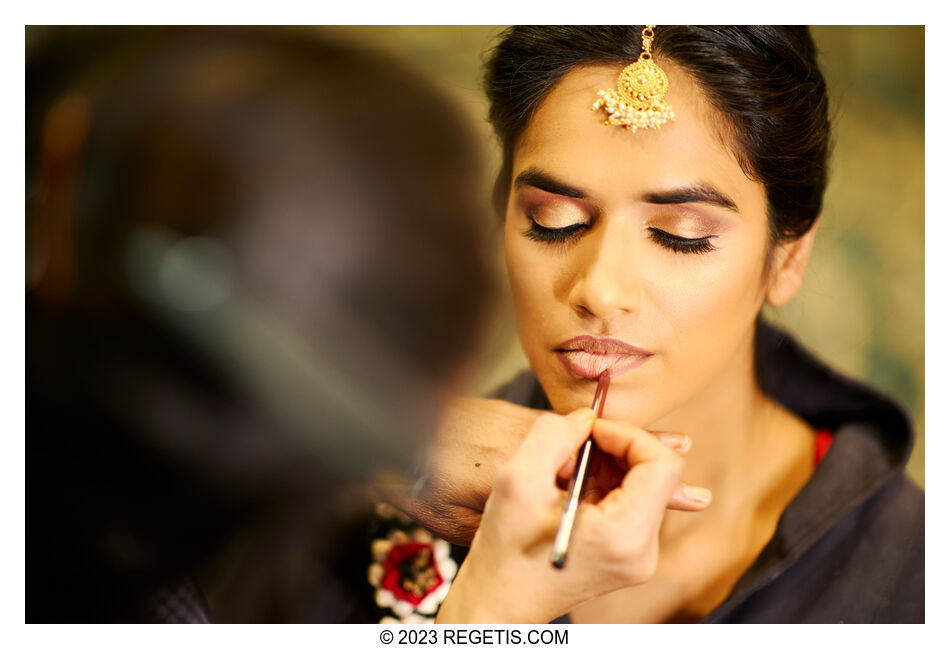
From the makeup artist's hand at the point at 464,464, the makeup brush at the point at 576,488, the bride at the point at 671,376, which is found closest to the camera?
the makeup brush at the point at 576,488

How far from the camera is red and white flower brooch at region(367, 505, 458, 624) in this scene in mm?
1053

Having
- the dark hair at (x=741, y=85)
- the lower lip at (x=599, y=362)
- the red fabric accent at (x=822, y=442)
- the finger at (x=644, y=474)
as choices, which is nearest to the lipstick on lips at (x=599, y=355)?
the lower lip at (x=599, y=362)

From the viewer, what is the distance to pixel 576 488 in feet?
2.80

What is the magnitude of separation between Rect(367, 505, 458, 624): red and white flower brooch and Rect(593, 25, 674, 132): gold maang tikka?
61 centimetres

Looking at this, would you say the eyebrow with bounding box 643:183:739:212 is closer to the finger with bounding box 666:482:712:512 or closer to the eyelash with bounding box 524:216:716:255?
the eyelash with bounding box 524:216:716:255

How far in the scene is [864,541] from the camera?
41.4 inches

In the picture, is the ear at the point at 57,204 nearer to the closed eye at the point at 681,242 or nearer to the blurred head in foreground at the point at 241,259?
the blurred head in foreground at the point at 241,259

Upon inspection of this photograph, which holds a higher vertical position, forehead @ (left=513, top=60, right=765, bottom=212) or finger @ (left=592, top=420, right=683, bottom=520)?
forehead @ (left=513, top=60, right=765, bottom=212)

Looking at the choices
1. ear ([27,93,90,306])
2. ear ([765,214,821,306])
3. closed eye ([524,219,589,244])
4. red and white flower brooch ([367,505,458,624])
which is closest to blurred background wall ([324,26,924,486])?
ear ([765,214,821,306])

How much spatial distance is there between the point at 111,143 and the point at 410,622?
80cm

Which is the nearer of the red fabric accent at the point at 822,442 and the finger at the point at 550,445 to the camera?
the finger at the point at 550,445

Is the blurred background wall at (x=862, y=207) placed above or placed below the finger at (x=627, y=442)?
above

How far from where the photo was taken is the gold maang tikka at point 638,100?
945 millimetres
